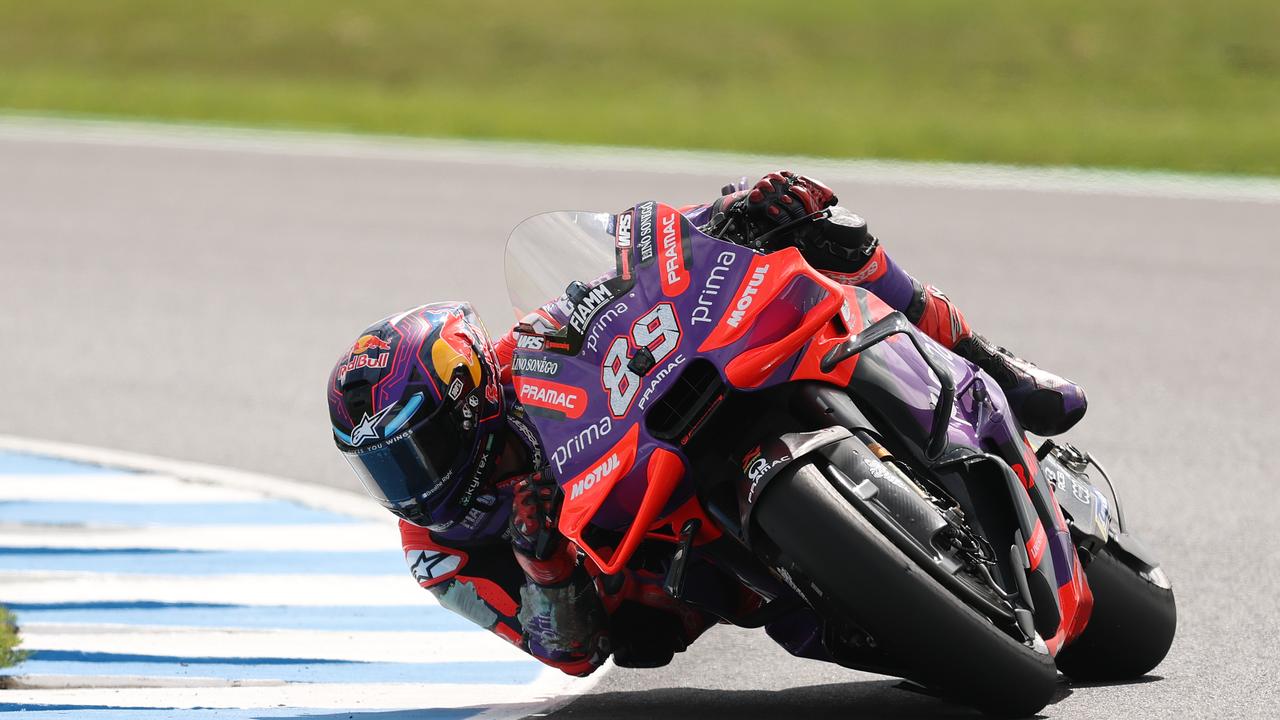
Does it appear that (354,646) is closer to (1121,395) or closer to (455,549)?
(455,549)

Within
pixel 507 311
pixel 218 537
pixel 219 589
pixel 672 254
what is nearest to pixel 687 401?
pixel 672 254

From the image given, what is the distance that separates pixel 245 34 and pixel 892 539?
20227 millimetres

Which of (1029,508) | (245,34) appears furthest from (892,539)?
(245,34)

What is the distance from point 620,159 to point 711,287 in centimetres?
1104

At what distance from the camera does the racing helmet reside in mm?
4441

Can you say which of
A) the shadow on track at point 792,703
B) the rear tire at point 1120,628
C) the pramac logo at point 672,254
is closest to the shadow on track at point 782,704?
the shadow on track at point 792,703

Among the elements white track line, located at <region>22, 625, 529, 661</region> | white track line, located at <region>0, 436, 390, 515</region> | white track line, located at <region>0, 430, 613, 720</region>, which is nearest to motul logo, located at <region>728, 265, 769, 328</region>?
white track line, located at <region>0, 430, 613, 720</region>

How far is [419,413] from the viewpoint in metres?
4.43

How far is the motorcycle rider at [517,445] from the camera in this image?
14.6 feet

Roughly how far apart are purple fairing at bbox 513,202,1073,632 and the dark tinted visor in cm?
27

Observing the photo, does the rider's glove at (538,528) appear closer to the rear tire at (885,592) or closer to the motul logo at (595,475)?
the motul logo at (595,475)

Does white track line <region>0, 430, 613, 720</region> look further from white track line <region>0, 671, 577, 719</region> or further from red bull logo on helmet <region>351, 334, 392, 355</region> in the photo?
red bull logo on helmet <region>351, 334, 392, 355</region>

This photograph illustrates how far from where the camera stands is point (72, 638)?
18.7 feet

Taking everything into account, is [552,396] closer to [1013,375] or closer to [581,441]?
[581,441]
